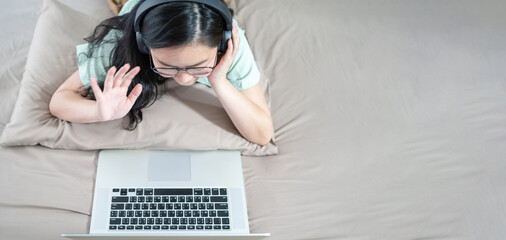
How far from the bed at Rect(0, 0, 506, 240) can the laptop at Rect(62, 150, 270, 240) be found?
0.12 feet

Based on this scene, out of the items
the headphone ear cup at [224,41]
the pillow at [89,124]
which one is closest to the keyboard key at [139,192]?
the pillow at [89,124]

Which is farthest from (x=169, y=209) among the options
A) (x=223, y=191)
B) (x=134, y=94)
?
(x=134, y=94)

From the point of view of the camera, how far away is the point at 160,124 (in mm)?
1085

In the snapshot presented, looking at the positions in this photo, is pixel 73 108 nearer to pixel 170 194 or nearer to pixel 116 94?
pixel 116 94

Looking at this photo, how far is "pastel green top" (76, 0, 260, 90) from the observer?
1030 mm

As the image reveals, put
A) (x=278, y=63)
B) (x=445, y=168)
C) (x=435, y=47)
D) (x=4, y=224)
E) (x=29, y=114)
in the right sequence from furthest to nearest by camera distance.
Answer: (x=435, y=47) < (x=278, y=63) < (x=445, y=168) < (x=29, y=114) < (x=4, y=224)

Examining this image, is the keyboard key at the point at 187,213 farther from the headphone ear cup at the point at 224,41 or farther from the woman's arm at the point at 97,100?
the headphone ear cup at the point at 224,41

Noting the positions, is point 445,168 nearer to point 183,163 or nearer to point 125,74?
point 183,163

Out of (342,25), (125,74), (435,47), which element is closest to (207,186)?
(125,74)

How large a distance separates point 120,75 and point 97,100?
9 cm

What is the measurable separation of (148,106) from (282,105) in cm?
41

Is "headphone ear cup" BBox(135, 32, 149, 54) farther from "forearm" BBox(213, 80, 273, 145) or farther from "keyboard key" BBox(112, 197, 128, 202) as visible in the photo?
"keyboard key" BBox(112, 197, 128, 202)

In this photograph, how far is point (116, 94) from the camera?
955 mm

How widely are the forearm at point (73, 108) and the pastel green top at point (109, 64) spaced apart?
0.05 metres
